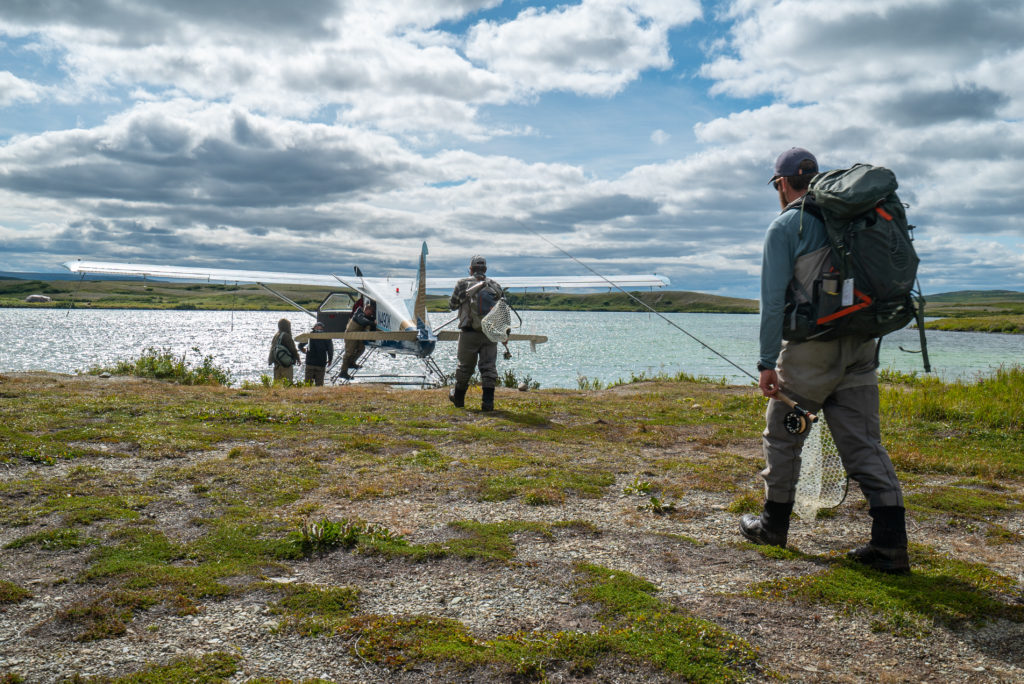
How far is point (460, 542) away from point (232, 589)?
5.24 feet

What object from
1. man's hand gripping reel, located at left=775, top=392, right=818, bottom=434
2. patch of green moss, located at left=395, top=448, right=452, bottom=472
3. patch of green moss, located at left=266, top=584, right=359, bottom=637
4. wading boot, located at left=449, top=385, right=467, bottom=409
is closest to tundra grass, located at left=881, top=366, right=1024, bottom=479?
man's hand gripping reel, located at left=775, top=392, right=818, bottom=434

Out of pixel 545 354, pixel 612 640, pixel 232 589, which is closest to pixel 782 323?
pixel 612 640

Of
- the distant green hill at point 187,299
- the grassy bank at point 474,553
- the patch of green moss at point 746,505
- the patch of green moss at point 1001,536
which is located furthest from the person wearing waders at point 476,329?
the distant green hill at point 187,299

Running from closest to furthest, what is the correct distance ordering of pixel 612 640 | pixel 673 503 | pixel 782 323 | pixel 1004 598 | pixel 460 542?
pixel 612 640
pixel 1004 598
pixel 782 323
pixel 460 542
pixel 673 503

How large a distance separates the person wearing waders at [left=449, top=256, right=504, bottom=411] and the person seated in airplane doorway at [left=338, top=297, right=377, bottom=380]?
12.1 metres

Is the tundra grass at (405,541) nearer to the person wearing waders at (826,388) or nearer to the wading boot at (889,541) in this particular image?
the person wearing waders at (826,388)

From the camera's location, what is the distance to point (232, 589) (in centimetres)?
385

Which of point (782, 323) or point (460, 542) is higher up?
point (782, 323)

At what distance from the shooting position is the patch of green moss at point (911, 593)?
355 cm

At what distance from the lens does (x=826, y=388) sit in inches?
171

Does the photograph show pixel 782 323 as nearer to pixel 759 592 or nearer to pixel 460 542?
pixel 759 592

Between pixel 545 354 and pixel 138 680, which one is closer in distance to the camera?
pixel 138 680

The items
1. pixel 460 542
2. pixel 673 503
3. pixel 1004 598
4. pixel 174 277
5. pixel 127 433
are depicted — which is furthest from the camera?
pixel 174 277

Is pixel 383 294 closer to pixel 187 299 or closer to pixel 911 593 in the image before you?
pixel 911 593
